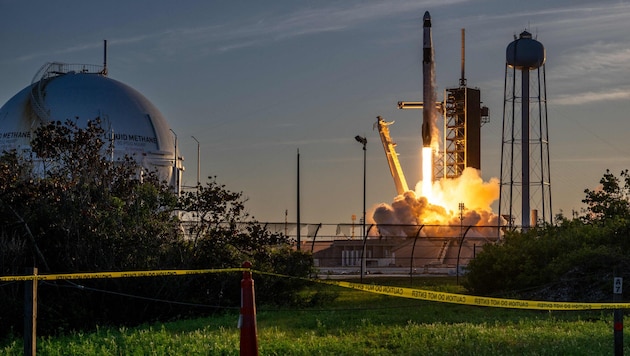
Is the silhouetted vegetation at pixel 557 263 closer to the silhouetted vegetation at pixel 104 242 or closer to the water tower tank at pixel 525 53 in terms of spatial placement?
the silhouetted vegetation at pixel 104 242

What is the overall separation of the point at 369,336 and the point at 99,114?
37.7 metres

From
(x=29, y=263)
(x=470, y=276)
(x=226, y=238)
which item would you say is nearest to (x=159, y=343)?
(x=29, y=263)

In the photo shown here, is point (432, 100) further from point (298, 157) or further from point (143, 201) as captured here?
point (143, 201)

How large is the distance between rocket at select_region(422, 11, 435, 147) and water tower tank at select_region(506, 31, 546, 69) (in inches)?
668

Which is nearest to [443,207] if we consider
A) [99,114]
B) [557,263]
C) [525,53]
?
[525,53]

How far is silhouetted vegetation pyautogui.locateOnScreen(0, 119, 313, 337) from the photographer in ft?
72.2

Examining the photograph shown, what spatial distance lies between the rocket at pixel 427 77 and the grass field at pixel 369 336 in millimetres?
62708

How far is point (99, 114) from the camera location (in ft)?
Answer: 173

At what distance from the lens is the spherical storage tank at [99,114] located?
52781 mm

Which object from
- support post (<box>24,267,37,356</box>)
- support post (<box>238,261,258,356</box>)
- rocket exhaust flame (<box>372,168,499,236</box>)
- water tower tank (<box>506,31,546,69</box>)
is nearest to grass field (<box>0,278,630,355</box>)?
support post (<box>24,267,37,356</box>)

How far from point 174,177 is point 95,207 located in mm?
31722

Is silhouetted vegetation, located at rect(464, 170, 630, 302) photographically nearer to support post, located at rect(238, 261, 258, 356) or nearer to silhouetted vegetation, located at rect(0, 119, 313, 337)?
silhouetted vegetation, located at rect(0, 119, 313, 337)

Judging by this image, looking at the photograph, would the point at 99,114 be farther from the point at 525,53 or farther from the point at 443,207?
the point at 443,207

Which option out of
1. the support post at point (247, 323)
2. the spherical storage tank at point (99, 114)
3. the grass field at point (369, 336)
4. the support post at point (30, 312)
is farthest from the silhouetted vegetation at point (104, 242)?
the spherical storage tank at point (99, 114)
